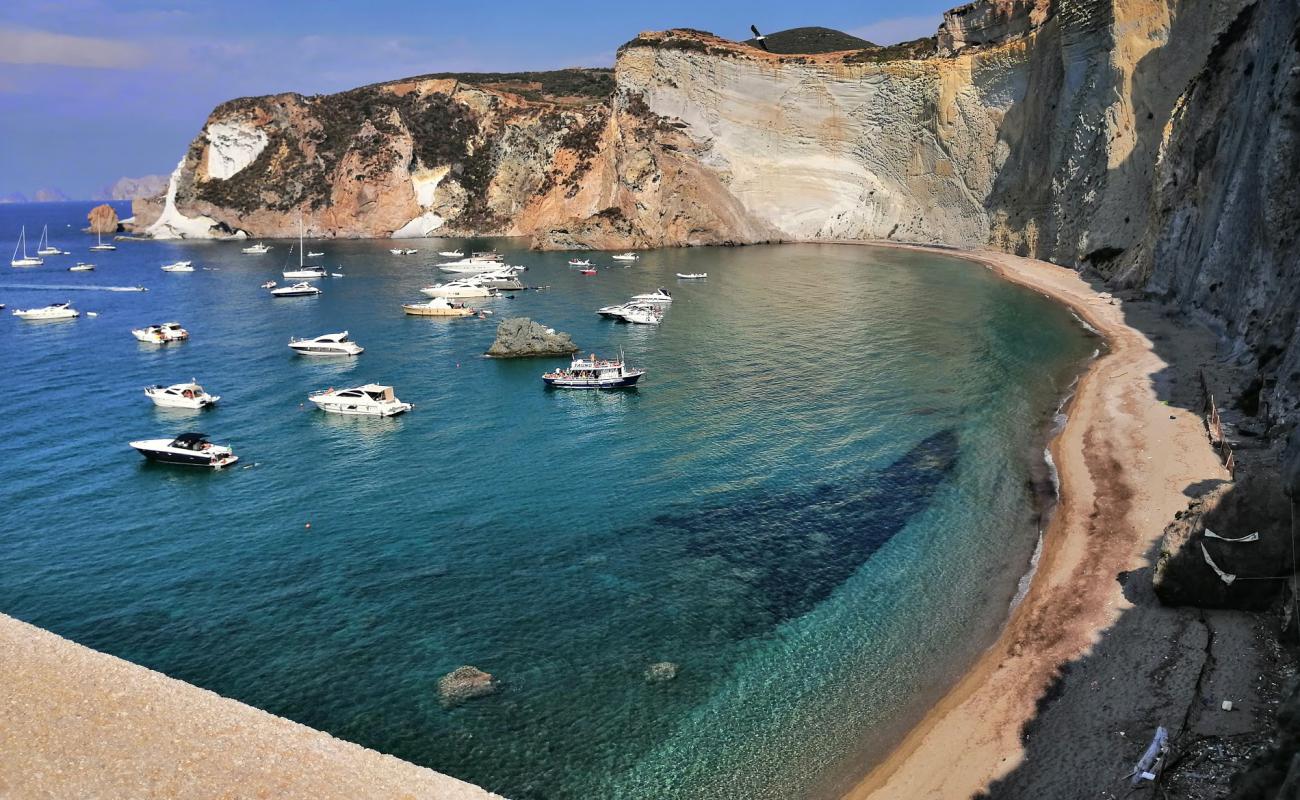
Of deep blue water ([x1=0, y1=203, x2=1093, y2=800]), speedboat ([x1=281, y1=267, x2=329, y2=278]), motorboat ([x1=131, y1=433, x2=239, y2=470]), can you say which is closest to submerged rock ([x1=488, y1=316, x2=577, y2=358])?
deep blue water ([x1=0, y1=203, x2=1093, y2=800])

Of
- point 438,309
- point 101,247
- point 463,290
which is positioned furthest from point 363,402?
point 101,247

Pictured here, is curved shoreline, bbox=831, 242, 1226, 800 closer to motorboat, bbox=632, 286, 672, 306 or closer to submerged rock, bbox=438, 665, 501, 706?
submerged rock, bbox=438, 665, 501, 706

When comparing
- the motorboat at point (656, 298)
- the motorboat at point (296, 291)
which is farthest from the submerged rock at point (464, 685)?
the motorboat at point (296, 291)

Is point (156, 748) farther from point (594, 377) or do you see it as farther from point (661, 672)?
point (594, 377)

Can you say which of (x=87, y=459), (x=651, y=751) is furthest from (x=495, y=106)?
(x=651, y=751)

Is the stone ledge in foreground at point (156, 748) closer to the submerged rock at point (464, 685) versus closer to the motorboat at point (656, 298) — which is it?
the submerged rock at point (464, 685)
